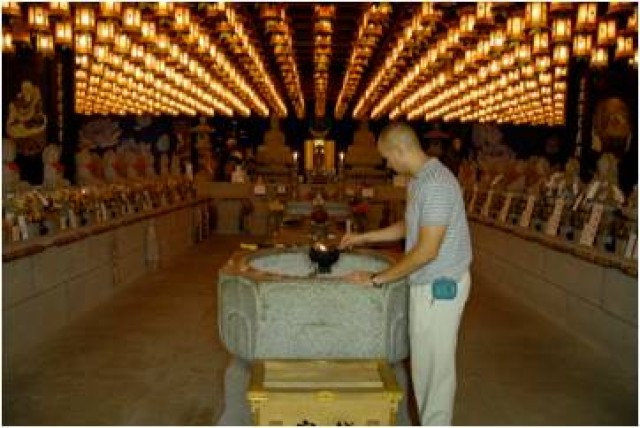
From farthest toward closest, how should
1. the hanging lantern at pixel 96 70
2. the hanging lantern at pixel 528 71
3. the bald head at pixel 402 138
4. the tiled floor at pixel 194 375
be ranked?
the hanging lantern at pixel 96 70, the hanging lantern at pixel 528 71, the tiled floor at pixel 194 375, the bald head at pixel 402 138

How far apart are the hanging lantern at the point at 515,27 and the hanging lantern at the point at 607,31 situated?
125cm

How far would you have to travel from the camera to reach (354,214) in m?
10.1

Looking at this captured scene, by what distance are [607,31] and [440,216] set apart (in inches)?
324

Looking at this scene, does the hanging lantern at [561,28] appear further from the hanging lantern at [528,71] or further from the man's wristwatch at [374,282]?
the man's wristwatch at [374,282]

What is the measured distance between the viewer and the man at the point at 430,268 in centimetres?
312

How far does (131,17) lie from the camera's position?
30.2 feet

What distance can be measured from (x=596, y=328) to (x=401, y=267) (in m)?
3.09

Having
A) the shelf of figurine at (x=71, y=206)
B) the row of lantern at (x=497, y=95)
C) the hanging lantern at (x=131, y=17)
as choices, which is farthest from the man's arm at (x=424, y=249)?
the row of lantern at (x=497, y=95)

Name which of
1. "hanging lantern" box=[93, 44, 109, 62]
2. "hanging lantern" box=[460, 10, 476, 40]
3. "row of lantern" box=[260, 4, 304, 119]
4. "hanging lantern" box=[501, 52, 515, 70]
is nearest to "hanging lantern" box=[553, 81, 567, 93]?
"hanging lantern" box=[501, 52, 515, 70]

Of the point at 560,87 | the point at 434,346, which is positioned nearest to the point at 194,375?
the point at 434,346

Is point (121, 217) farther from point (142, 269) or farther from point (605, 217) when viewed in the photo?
point (605, 217)

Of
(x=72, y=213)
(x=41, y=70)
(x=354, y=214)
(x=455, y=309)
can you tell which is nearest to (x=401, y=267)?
(x=455, y=309)

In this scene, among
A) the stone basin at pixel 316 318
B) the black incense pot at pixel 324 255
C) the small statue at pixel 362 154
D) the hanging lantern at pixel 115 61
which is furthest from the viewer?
the small statue at pixel 362 154

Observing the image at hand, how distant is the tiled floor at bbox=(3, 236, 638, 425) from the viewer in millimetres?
4078
